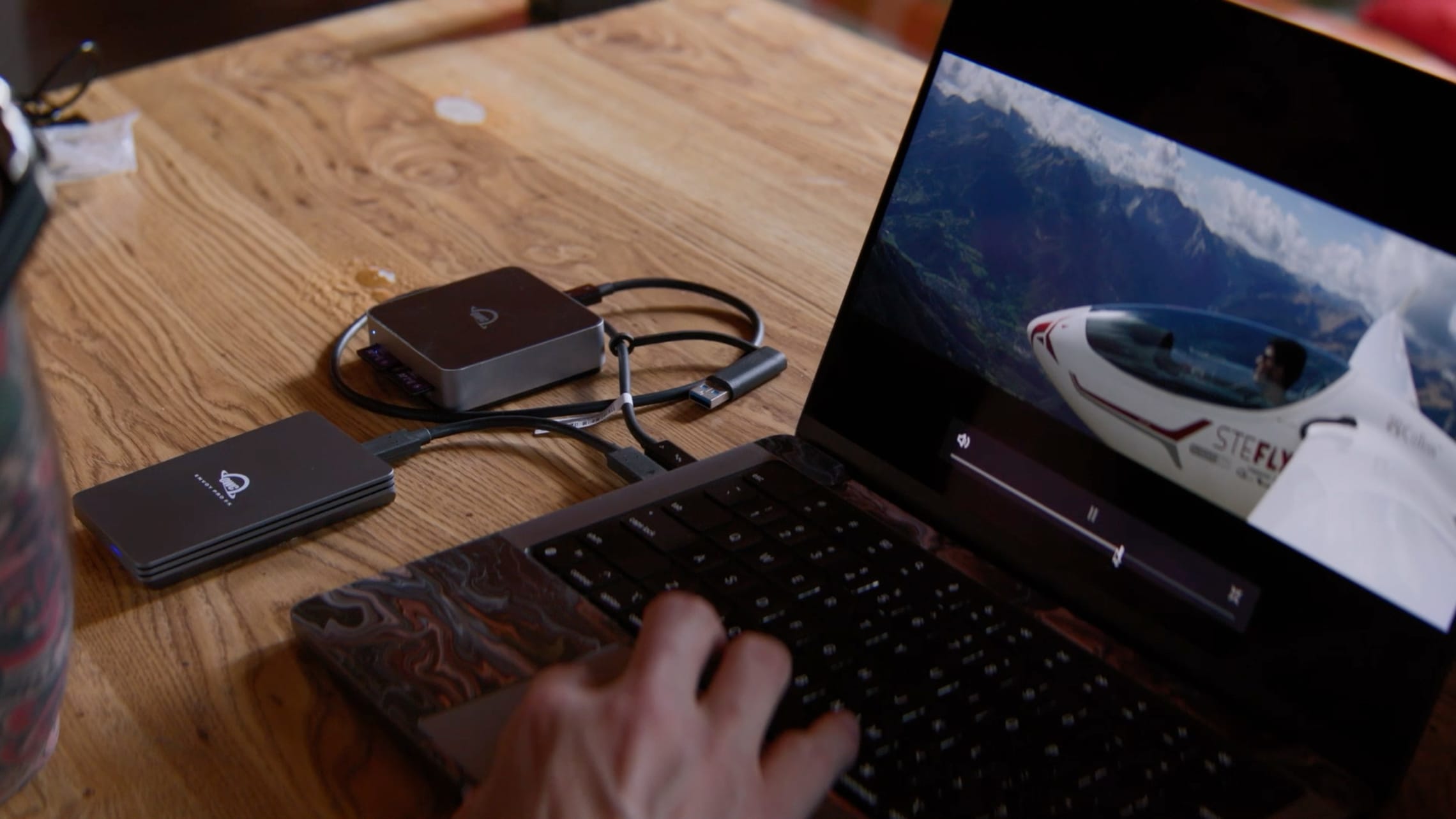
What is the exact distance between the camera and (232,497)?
64cm

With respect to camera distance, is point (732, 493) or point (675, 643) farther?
point (732, 493)

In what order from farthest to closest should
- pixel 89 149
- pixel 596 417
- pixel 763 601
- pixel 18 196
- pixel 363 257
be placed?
pixel 89 149
pixel 363 257
pixel 596 417
pixel 763 601
pixel 18 196

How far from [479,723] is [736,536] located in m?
0.17

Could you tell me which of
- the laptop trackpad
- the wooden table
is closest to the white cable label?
the wooden table

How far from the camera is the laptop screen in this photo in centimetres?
52

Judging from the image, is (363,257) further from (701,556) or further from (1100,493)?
(1100,493)

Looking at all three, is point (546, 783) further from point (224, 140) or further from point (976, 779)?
point (224, 140)

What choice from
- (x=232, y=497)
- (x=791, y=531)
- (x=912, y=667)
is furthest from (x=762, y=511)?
(x=232, y=497)

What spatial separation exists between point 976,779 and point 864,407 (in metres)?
0.24

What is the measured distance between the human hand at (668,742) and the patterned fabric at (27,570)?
16cm

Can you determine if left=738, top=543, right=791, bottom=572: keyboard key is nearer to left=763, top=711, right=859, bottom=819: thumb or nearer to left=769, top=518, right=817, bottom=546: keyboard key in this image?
left=769, top=518, right=817, bottom=546: keyboard key

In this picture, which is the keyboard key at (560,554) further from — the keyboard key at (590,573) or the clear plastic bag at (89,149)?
the clear plastic bag at (89,149)

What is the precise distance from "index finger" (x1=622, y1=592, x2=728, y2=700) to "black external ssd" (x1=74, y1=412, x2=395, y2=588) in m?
0.23

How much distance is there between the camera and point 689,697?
1.58 ft
